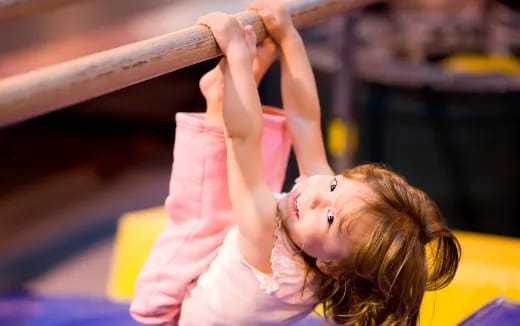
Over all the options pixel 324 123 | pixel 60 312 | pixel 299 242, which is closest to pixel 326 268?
pixel 299 242

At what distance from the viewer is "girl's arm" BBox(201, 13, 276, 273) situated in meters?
0.73

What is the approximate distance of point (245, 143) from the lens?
76 centimetres

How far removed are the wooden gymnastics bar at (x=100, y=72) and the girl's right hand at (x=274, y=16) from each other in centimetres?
1

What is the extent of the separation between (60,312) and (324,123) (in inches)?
43.6

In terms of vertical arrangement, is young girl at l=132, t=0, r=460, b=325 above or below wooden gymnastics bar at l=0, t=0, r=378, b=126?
below

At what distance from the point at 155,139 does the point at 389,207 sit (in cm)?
206

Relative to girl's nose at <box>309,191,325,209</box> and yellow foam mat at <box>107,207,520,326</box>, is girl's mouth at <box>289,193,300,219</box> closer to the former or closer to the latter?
girl's nose at <box>309,191,325,209</box>

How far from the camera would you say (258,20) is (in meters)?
0.81

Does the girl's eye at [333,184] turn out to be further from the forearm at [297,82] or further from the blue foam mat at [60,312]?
the blue foam mat at [60,312]

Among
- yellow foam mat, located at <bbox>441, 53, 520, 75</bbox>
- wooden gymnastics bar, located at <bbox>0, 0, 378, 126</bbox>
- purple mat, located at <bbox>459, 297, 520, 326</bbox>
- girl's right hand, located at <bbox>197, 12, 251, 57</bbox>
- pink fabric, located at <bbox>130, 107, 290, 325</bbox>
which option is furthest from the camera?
yellow foam mat, located at <bbox>441, 53, 520, 75</bbox>

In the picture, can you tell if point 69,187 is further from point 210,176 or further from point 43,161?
point 210,176

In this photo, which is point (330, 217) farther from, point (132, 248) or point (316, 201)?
point (132, 248)

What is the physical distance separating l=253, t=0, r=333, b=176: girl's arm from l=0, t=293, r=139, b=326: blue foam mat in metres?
0.39

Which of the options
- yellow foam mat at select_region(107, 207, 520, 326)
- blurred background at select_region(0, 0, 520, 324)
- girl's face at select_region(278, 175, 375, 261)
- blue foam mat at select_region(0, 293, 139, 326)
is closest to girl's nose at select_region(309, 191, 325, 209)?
girl's face at select_region(278, 175, 375, 261)
